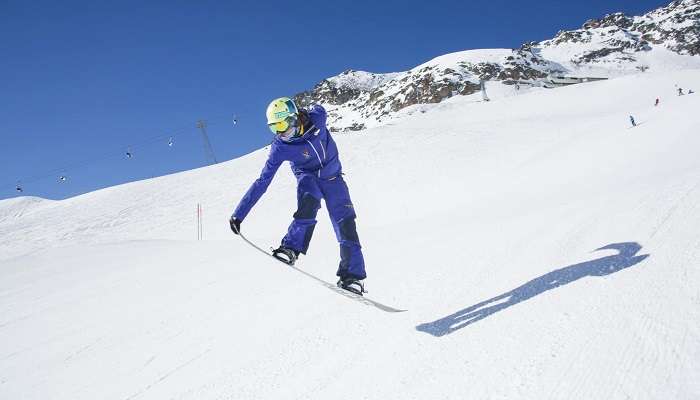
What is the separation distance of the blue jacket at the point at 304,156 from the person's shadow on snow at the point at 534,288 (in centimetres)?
253

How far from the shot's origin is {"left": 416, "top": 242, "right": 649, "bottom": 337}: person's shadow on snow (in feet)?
12.6

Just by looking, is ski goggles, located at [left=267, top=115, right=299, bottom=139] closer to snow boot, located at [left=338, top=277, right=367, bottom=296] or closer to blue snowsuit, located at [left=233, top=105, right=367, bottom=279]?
blue snowsuit, located at [left=233, top=105, right=367, bottom=279]

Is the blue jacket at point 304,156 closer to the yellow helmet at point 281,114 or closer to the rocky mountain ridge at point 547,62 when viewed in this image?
the yellow helmet at point 281,114

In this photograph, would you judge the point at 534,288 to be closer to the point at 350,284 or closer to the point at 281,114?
the point at 350,284

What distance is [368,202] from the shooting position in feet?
63.9

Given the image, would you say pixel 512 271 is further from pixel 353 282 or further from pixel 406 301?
pixel 353 282

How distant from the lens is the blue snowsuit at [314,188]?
5.36m

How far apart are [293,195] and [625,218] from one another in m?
17.5

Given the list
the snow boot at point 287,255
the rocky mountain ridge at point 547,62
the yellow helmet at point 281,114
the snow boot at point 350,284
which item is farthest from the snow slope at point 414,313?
the rocky mountain ridge at point 547,62

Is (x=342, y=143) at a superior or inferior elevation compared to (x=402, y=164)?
superior

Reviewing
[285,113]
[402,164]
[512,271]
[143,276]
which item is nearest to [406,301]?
[512,271]

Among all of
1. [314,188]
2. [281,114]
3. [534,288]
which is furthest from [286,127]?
[534,288]

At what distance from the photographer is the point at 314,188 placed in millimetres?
5691

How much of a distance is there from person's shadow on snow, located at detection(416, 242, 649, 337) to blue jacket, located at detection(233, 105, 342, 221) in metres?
2.53
